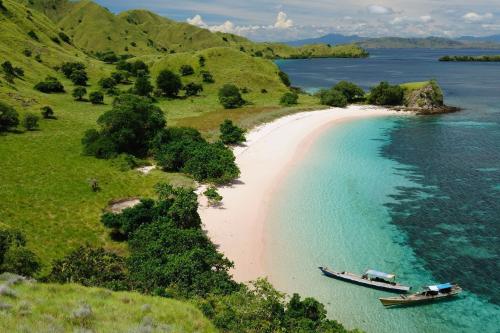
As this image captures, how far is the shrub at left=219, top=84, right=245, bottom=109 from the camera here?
360ft

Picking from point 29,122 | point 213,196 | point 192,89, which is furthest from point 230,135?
point 192,89

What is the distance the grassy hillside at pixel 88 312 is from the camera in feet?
52.1

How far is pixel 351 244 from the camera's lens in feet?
128

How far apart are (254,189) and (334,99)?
75.7m

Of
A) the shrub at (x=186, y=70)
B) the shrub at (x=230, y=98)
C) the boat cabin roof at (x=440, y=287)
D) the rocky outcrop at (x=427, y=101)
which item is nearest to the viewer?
the boat cabin roof at (x=440, y=287)

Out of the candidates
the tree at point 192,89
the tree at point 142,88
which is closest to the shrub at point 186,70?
the tree at point 192,89

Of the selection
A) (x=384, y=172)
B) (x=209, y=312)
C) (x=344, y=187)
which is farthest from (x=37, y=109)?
(x=209, y=312)

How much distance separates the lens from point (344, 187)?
54.3 metres

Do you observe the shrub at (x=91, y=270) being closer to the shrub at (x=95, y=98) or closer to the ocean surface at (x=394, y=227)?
the ocean surface at (x=394, y=227)

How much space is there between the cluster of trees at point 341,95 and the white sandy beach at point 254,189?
20703 mm

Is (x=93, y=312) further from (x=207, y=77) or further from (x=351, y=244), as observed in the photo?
(x=207, y=77)

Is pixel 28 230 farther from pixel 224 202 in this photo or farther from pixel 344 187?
pixel 344 187

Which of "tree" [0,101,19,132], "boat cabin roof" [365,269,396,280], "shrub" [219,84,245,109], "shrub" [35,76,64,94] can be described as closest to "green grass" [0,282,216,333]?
"boat cabin roof" [365,269,396,280]

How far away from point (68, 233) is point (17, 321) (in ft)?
73.7
